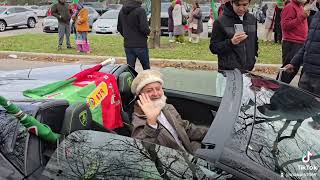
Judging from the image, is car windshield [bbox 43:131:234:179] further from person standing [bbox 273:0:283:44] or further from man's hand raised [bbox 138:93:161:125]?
person standing [bbox 273:0:283:44]

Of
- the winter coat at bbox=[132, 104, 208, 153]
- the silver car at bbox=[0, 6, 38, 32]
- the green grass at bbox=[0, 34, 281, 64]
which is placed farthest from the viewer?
the silver car at bbox=[0, 6, 38, 32]

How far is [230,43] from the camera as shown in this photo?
4012mm

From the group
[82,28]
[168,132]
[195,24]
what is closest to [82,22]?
[82,28]

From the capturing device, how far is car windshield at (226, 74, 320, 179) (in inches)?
72.0

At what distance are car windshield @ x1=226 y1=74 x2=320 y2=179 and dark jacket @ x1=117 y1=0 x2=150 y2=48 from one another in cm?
441

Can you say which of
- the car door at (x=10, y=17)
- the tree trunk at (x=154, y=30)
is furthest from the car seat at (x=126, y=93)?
the car door at (x=10, y=17)

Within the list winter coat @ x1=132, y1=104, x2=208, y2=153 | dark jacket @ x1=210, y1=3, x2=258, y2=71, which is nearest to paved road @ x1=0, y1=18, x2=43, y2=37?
dark jacket @ x1=210, y1=3, x2=258, y2=71

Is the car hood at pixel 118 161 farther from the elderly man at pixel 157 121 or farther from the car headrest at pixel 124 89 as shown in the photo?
the car headrest at pixel 124 89

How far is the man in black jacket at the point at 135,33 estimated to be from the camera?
6875mm

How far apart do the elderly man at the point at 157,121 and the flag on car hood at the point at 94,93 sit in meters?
0.25

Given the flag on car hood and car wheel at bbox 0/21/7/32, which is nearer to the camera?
the flag on car hood

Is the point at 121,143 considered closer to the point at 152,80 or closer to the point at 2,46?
the point at 152,80

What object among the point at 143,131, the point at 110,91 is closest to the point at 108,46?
the point at 110,91

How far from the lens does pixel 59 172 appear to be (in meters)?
1.89
